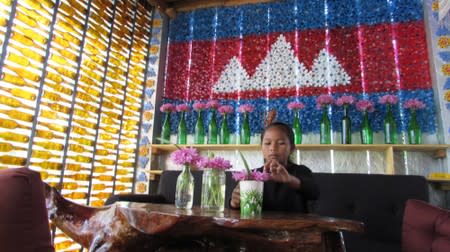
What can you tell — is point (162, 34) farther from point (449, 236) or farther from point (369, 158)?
point (449, 236)

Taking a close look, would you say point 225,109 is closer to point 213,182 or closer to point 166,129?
point 166,129

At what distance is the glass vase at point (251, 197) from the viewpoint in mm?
907

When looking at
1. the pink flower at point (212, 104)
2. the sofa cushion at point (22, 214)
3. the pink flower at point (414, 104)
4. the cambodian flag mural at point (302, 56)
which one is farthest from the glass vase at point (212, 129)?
the sofa cushion at point (22, 214)

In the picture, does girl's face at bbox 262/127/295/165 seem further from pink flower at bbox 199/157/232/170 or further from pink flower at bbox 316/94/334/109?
pink flower at bbox 316/94/334/109

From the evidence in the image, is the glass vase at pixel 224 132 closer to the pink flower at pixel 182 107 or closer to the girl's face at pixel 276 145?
the pink flower at pixel 182 107

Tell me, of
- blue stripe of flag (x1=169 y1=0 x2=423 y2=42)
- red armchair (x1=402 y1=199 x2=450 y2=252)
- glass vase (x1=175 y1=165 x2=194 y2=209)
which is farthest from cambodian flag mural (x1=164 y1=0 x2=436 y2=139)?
glass vase (x1=175 y1=165 x2=194 y2=209)

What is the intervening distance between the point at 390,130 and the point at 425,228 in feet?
4.61

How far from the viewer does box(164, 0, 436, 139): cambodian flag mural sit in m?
2.53

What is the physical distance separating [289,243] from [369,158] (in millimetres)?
2075

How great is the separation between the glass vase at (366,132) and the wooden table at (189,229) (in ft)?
5.69

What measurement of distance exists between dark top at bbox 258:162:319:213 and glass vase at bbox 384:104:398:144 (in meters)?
1.41

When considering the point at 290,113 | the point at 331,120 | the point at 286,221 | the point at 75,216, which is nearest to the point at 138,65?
the point at 290,113

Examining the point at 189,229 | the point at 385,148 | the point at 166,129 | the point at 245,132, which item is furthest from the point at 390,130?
the point at 189,229

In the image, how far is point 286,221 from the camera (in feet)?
2.27
